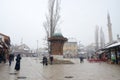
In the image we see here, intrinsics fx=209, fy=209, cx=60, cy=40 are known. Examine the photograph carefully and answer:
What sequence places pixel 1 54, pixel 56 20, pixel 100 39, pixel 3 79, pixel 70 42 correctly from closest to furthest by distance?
pixel 3 79 → pixel 1 54 → pixel 56 20 → pixel 100 39 → pixel 70 42

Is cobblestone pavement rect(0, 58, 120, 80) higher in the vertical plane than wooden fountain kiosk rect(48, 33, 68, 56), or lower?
lower

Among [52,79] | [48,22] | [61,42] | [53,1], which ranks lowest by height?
[52,79]

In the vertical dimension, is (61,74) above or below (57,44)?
below

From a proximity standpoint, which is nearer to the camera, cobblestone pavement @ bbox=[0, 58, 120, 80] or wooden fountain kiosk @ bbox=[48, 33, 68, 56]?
cobblestone pavement @ bbox=[0, 58, 120, 80]

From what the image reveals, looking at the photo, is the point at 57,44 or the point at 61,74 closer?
the point at 61,74

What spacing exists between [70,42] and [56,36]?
7642 centimetres

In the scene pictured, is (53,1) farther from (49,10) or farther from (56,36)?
(56,36)

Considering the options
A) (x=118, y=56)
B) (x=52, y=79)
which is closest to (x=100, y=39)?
(x=118, y=56)

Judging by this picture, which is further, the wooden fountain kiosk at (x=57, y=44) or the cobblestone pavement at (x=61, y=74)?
the wooden fountain kiosk at (x=57, y=44)

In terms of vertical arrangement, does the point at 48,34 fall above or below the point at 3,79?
above

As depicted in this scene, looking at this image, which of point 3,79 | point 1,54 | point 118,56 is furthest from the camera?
point 1,54

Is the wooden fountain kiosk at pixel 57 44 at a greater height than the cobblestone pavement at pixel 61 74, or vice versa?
the wooden fountain kiosk at pixel 57 44

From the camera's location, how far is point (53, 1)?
1687 inches

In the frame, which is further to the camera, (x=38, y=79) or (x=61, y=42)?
(x=61, y=42)
